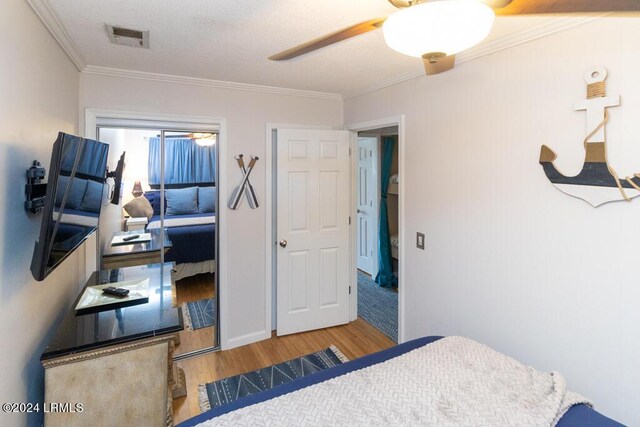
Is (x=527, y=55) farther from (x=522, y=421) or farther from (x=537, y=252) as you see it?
(x=522, y=421)

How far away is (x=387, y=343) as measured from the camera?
311 centimetres

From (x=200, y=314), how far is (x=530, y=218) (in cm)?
271

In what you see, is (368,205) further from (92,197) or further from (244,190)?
(92,197)

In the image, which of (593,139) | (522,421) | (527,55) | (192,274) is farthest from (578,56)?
(192,274)

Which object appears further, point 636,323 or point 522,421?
point 636,323

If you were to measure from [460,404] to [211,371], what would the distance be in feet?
6.84

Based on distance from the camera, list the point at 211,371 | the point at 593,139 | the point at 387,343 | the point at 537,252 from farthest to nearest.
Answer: the point at 387,343 → the point at 211,371 → the point at 537,252 → the point at 593,139

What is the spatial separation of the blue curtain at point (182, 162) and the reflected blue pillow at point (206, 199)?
0.09m

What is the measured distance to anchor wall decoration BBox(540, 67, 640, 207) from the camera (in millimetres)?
1498

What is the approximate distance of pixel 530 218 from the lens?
6.09 feet

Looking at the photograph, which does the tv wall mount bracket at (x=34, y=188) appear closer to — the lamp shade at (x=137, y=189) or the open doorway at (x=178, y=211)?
the open doorway at (x=178, y=211)

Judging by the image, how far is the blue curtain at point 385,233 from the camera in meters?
4.55

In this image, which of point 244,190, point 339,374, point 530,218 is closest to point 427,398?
point 339,374

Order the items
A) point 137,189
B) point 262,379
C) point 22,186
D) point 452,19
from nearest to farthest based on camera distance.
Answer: point 452,19 < point 22,186 < point 262,379 < point 137,189
